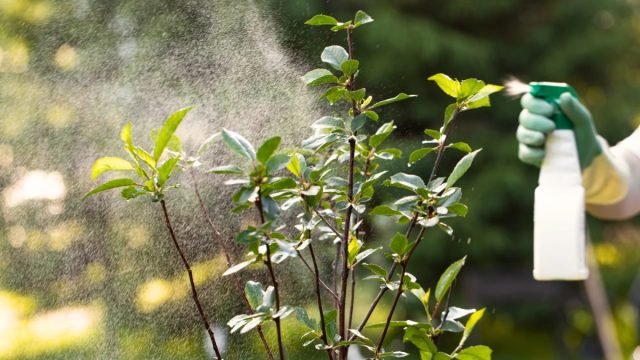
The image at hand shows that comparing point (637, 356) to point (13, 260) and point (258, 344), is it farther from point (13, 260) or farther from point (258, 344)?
point (13, 260)

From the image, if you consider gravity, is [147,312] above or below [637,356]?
below

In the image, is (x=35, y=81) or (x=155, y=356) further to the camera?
(x=35, y=81)

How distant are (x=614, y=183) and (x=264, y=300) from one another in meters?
0.83

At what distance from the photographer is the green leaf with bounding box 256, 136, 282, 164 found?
1.08 m

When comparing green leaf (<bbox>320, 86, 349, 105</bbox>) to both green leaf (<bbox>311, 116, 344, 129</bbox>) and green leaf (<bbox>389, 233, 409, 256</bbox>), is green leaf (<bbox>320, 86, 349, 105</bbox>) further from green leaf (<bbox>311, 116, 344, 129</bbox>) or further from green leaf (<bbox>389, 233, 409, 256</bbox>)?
green leaf (<bbox>389, 233, 409, 256</bbox>)

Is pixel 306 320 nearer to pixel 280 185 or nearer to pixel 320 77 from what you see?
pixel 280 185

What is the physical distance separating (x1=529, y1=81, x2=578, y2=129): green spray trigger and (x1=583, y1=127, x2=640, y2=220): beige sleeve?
41 cm

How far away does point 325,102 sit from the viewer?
2340 mm

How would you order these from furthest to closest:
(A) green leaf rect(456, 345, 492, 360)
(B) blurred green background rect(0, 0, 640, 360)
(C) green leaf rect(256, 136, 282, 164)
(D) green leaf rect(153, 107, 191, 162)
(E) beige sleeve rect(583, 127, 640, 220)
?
1. (B) blurred green background rect(0, 0, 640, 360)
2. (E) beige sleeve rect(583, 127, 640, 220)
3. (A) green leaf rect(456, 345, 492, 360)
4. (D) green leaf rect(153, 107, 191, 162)
5. (C) green leaf rect(256, 136, 282, 164)

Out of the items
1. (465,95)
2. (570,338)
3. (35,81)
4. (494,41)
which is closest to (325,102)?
(465,95)

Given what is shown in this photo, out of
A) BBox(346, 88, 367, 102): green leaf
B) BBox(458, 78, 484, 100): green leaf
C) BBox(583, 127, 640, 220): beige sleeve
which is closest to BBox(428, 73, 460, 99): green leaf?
BBox(458, 78, 484, 100): green leaf

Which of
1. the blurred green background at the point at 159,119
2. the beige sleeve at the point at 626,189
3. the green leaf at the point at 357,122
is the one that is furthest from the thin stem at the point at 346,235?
the blurred green background at the point at 159,119

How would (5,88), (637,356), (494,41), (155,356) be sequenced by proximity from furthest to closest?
(494,41)
(5,88)
(155,356)
(637,356)

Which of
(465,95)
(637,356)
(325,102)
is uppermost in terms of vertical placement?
(465,95)
